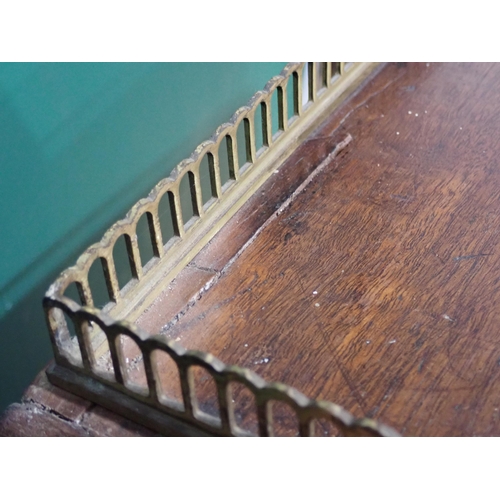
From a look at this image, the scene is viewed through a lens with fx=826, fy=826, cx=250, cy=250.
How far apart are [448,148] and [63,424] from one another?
0.62 meters

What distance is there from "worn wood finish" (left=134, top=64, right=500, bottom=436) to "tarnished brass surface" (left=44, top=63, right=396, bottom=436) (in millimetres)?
51

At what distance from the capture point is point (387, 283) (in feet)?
3.01

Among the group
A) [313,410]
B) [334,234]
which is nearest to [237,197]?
[334,234]

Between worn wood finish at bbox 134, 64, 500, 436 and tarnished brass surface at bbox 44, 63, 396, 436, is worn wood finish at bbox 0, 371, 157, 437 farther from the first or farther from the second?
worn wood finish at bbox 134, 64, 500, 436

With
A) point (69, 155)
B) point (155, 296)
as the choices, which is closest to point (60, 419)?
point (155, 296)

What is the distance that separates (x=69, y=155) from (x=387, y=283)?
1.82ft

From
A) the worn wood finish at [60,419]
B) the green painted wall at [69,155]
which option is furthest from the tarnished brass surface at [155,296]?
the green painted wall at [69,155]

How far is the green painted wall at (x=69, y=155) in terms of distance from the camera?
1140 millimetres

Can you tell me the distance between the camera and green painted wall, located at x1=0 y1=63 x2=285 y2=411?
114 centimetres

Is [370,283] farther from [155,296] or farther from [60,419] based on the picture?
[60,419]

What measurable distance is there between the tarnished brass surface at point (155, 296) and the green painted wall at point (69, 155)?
32 cm

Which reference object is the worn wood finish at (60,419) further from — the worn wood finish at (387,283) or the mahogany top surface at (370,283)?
the worn wood finish at (387,283)

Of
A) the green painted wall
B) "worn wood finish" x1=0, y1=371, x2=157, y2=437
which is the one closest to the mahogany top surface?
"worn wood finish" x1=0, y1=371, x2=157, y2=437

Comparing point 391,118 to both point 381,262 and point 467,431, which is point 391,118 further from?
point 467,431
